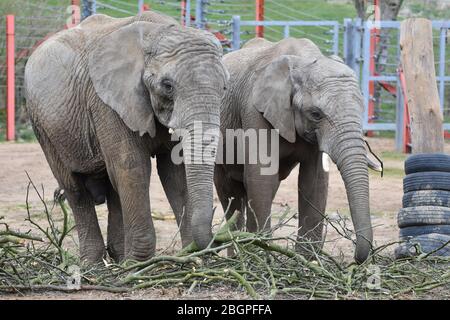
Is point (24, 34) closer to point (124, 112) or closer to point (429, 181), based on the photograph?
point (429, 181)

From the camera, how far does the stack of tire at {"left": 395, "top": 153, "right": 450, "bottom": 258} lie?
8.58m

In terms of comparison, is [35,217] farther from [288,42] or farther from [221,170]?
[288,42]

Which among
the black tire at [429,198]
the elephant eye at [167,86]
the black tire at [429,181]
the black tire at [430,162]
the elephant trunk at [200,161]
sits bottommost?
the black tire at [429,198]

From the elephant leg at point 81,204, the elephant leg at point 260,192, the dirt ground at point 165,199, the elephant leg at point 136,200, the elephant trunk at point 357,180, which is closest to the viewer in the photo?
the elephant trunk at point 357,180

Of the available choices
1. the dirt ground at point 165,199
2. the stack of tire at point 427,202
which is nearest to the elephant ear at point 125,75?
the dirt ground at point 165,199

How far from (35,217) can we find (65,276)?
4.89 m

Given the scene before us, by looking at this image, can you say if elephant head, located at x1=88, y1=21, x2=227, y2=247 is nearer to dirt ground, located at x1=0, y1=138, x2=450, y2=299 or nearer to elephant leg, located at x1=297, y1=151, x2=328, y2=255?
elephant leg, located at x1=297, y1=151, x2=328, y2=255

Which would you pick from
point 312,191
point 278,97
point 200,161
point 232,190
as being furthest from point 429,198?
point 200,161

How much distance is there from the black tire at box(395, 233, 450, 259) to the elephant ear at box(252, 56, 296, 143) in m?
1.06

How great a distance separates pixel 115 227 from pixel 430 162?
2342 mm

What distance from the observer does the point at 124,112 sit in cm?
763

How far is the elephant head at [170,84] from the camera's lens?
7016 millimetres

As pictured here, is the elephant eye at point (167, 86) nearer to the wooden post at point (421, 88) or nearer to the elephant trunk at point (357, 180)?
the elephant trunk at point (357, 180)

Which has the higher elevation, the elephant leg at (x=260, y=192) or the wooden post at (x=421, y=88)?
the wooden post at (x=421, y=88)
